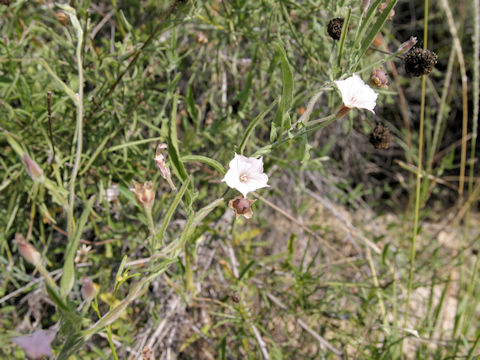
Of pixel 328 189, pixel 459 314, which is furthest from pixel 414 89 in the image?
pixel 459 314

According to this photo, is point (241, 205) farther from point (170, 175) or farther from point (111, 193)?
point (111, 193)

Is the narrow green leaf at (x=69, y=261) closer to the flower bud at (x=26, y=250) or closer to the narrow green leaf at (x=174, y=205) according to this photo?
the flower bud at (x=26, y=250)

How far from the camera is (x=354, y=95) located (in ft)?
2.66

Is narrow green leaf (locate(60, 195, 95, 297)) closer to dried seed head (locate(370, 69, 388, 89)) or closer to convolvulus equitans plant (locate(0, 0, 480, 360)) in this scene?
convolvulus equitans plant (locate(0, 0, 480, 360))

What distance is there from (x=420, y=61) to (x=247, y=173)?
500 millimetres

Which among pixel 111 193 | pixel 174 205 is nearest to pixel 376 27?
pixel 174 205

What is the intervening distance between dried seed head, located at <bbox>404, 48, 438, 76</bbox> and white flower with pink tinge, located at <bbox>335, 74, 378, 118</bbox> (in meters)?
0.21

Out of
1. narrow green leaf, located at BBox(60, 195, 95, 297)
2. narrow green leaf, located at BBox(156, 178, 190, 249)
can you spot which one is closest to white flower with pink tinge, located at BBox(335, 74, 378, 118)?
narrow green leaf, located at BBox(156, 178, 190, 249)

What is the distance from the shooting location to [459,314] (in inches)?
58.6

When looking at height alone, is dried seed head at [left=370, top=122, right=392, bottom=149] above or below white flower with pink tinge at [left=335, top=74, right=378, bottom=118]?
above

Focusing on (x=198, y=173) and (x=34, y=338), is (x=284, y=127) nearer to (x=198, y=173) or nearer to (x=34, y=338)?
(x=34, y=338)

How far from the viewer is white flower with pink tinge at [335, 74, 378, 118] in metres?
0.79

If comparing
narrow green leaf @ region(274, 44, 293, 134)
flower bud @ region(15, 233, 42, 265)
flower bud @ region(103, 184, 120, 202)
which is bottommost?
flower bud @ region(15, 233, 42, 265)

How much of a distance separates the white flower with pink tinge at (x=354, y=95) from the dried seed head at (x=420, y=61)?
207 millimetres
